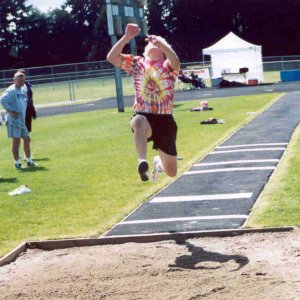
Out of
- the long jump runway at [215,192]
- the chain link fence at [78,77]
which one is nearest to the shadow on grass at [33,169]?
the long jump runway at [215,192]

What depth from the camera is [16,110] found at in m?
16.9

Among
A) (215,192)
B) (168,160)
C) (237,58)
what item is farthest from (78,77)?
(168,160)

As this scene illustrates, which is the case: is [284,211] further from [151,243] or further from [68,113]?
[68,113]

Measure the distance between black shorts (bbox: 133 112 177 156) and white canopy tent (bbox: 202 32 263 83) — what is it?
132ft

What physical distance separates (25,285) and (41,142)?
1646 centimetres

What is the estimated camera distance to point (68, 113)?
3750 cm

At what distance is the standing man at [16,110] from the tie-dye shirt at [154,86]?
806 centimetres

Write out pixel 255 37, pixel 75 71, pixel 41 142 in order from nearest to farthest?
pixel 41 142 < pixel 75 71 < pixel 255 37

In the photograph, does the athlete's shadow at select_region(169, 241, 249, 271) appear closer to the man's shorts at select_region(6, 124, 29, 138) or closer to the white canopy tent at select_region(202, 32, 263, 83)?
the man's shorts at select_region(6, 124, 29, 138)

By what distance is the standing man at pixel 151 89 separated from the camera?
886 cm

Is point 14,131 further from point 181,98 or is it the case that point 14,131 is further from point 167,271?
point 181,98

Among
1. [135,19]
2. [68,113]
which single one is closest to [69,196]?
[135,19]

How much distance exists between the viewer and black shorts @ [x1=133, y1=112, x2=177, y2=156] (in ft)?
29.7

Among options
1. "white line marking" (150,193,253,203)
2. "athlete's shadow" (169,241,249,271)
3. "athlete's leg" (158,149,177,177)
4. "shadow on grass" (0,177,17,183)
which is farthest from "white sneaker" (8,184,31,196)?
"athlete's shadow" (169,241,249,271)
